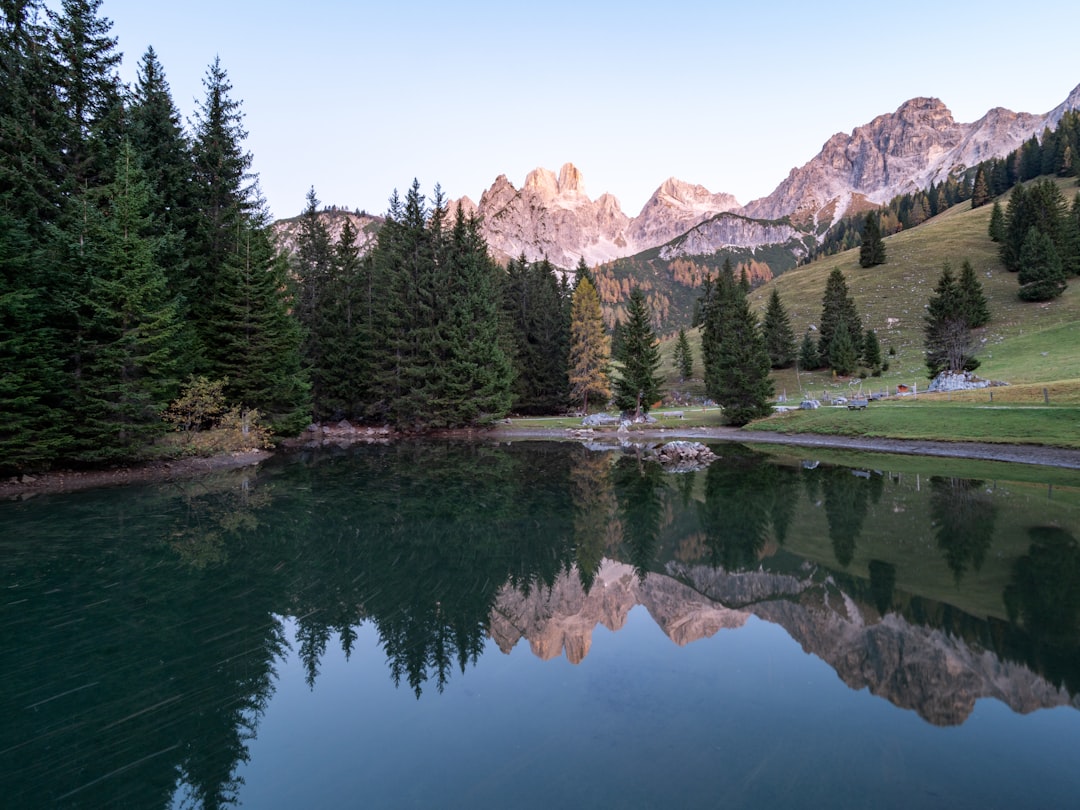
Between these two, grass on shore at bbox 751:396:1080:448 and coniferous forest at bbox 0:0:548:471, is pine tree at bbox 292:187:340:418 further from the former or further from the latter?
grass on shore at bbox 751:396:1080:448

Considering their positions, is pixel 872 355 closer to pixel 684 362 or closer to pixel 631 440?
pixel 684 362

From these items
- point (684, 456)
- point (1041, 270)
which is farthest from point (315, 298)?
point (1041, 270)

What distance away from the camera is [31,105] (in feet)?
90.8

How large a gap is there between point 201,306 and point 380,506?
26902 mm

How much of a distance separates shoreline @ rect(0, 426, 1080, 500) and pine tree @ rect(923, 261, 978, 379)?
2513 centimetres

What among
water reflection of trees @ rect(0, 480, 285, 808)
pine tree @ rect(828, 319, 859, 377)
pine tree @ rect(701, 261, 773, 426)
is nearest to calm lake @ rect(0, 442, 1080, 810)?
water reflection of trees @ rect(0, 480, 285, 808)

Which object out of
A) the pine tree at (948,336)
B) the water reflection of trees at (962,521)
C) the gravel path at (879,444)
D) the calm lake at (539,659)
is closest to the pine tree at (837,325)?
the pine tree at (948,336)

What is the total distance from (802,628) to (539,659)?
17.6ft

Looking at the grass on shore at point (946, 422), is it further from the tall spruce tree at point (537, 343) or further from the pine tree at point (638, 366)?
the tall spruce tree at point (537, 343)

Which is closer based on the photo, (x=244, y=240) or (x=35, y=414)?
(x=35, y=414)

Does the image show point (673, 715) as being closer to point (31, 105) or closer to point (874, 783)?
point (874, 783)

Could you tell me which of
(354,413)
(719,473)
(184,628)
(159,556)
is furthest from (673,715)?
(354,413)

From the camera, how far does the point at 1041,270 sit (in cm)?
7956

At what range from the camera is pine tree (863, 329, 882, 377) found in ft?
241
